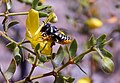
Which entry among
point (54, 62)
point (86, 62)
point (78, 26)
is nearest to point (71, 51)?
point (54, 62)

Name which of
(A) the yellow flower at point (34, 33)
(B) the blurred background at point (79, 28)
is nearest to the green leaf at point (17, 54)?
(A) the yellow flower at point (34, 33)

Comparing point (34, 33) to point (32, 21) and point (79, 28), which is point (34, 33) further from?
point (79, 28)

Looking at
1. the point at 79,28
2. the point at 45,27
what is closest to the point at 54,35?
the point at 45,27

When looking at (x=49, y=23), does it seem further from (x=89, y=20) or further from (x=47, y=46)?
(x=89, y=20)

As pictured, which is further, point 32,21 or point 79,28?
point 79,28

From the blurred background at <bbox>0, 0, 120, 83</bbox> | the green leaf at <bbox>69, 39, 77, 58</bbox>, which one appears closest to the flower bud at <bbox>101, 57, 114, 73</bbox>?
the green leaf at <bbox>69, 39, 77, 58</bbox>

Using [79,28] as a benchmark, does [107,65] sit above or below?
above

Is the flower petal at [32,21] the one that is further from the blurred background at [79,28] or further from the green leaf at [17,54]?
the blurred background at [79,28]
